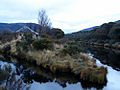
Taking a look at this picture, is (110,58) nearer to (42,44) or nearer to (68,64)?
(42,44)

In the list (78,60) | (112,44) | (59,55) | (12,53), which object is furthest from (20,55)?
(112,44)

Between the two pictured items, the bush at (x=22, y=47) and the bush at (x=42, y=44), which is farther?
the bush at (x=22, y=47)

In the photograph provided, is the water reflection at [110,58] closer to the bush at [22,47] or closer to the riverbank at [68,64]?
the riverbank at [68,64]

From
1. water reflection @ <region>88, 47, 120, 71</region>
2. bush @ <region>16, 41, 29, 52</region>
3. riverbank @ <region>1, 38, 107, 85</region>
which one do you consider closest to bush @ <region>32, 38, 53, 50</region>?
riverbank @ <region>1, 38, 107, 85</region>

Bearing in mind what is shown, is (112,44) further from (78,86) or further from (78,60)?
(78,86)

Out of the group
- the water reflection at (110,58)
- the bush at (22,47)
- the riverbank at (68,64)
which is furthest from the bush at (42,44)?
the water reflection at (110,58)

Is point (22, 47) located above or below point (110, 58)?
above

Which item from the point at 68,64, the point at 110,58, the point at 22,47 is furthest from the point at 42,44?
the point at 110,58

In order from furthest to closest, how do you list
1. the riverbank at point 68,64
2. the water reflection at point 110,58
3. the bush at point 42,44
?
the water reflection at point 110,58
the bush at point 42,44
the riverbank at point 68,64

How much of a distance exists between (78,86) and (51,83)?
96.3 inches

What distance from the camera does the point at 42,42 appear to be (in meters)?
38.0

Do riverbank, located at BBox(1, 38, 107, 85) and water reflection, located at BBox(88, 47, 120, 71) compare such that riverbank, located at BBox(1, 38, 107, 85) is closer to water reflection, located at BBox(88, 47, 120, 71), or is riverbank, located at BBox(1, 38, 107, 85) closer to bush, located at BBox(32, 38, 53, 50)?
bush, located at BBox(32, 38, 53, 50)

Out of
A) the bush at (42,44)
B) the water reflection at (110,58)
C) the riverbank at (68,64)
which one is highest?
the bush at (42,44)

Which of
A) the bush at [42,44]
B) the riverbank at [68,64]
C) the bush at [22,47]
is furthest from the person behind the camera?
the bush at [22,47]
